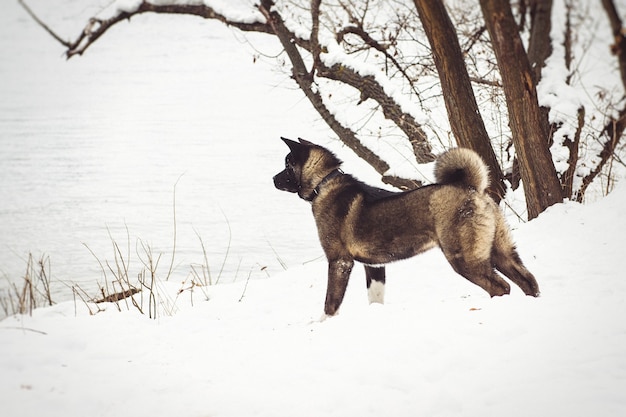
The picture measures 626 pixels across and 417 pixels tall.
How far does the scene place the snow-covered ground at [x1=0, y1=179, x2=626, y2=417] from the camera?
3.23 m

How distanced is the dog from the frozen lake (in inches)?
100

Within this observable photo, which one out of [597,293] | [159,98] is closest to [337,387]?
[597,293]

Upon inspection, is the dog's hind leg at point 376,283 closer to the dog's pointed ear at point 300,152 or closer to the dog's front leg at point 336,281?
the dog's front leg at point 336,281

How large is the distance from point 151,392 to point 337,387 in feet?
3.97

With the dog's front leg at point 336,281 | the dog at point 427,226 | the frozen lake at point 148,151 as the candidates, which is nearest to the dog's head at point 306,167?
the dog at point 427,226

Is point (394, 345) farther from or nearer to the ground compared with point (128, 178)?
nearer to the ground

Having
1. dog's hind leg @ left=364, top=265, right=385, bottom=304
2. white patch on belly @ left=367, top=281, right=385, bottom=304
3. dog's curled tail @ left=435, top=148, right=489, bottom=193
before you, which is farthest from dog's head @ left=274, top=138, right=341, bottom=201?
dog's curled tail @ left=435, top=148, right=489, bottom=193

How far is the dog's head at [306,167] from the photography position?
573 centimetres

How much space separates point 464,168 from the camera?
4770mm

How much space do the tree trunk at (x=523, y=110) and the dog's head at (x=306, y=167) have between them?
6.92 ft

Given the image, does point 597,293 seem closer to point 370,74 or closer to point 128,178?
point 370,74

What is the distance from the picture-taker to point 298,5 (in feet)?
32.2

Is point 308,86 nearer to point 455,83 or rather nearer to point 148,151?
point 455,83

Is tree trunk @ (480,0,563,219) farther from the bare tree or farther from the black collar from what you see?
the black collar
